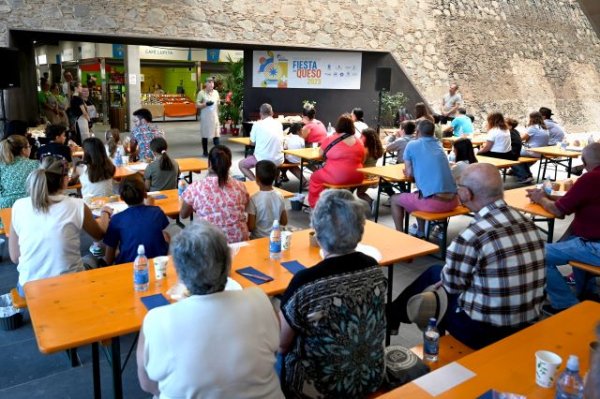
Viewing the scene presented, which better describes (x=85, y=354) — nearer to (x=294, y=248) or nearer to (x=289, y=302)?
(x=294, y=248)

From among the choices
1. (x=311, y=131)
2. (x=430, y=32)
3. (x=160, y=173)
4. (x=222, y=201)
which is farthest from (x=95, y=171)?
(x=430, y=32)

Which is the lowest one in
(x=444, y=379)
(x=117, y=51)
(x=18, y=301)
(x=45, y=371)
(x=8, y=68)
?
(x=45, y=371)

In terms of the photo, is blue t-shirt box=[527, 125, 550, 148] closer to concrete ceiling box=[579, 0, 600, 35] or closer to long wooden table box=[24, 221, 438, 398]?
concrete ceiling box=[579, 0, 600, 35]

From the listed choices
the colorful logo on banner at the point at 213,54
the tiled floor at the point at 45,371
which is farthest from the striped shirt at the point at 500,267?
the colorful logo on banner at the point at 213,54

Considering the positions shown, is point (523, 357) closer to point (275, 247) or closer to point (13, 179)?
point (275, 247)

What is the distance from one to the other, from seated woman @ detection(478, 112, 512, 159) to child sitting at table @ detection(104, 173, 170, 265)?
Answer: 248 inches

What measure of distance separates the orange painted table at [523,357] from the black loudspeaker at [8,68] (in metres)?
7.35

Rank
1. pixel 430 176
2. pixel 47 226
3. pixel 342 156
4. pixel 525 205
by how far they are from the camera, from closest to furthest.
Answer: pixel 47 226, pixel 525 205, pixel 430 176, pixel 342 156

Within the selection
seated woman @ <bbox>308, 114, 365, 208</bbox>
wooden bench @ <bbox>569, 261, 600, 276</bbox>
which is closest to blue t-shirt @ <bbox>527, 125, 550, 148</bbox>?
seated woman @ <bbox>308, 114, 365, 208</bbox>

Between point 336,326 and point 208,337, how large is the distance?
50 cm

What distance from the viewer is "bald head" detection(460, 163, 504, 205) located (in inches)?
95.7

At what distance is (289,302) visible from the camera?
1.88 meters

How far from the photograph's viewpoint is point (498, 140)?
26.2 feet

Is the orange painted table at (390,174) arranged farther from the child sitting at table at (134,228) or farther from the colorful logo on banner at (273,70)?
the colorful logo on banner at (273,70)
